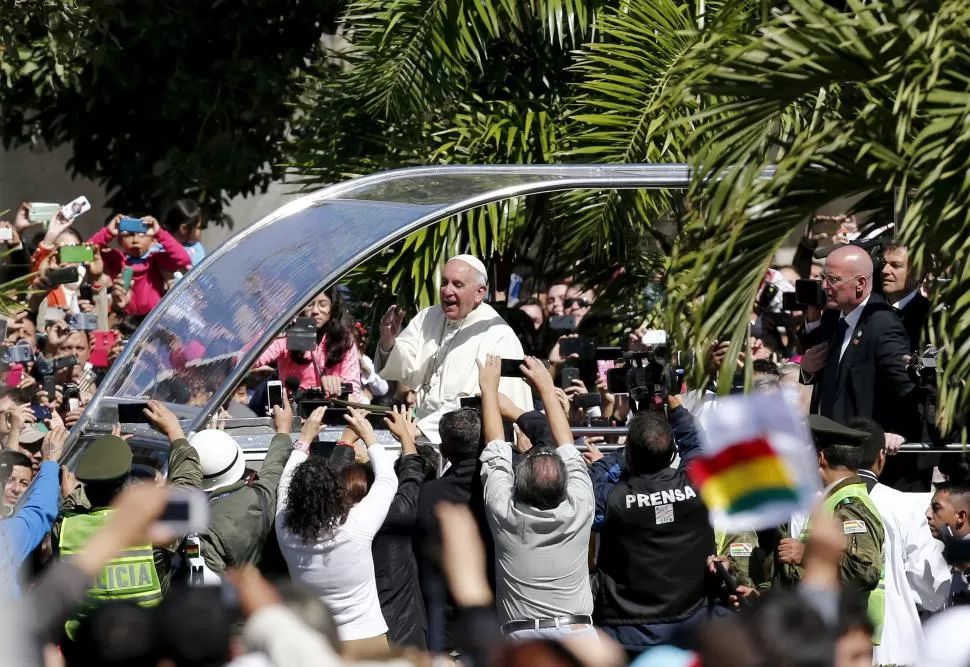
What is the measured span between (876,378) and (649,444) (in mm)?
1800

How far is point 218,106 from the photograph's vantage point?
13.5 meters

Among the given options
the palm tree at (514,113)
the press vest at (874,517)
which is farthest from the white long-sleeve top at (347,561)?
the palm tree at (514,113)

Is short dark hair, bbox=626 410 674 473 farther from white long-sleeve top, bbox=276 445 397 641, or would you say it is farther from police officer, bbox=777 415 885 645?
white long-sleeve top, bbox=276 445 397 641

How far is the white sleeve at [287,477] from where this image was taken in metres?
6.42

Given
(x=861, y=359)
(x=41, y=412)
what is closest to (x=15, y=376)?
(x=41, y=412)

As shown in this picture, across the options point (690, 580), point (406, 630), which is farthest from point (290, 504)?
point (690, 580)

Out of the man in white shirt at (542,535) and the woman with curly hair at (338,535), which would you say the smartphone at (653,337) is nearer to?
the man in white shirt at (542,535)

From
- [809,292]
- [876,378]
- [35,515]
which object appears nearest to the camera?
[35,515]

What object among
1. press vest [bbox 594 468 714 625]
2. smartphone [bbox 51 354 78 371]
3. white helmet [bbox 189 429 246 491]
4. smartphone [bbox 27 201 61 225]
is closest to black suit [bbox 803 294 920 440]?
press vest [bbox 594 468 714 625]

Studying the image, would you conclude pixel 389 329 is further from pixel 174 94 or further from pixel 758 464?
pixel 174 94

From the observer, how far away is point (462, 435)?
6703mm

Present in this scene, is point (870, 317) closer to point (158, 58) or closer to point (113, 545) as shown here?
point (113, 545)

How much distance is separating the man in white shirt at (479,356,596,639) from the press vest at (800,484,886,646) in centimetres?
87

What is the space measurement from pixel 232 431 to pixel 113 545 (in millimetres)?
3966
